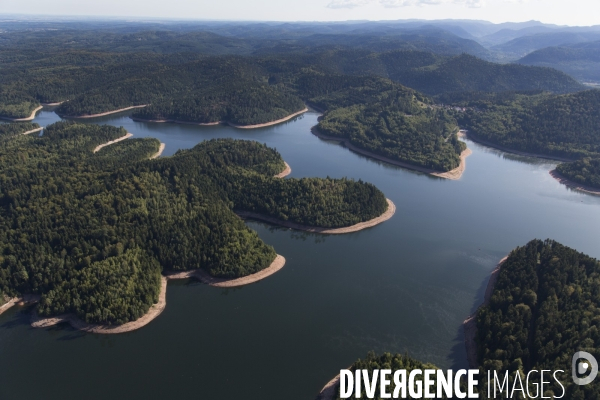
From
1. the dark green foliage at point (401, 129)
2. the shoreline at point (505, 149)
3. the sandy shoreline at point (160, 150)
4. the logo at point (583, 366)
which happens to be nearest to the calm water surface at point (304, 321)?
the logo at point (583, 366)

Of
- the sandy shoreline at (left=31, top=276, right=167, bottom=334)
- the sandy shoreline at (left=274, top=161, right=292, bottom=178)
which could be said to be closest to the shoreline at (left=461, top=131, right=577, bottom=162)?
the sandy shoreline at (left=274, top=161, right=292, bottom=178)

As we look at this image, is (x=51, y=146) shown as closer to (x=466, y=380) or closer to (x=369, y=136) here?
(x=369, y=136)

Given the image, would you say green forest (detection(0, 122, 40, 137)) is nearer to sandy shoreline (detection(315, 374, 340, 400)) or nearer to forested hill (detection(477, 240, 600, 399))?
sandy shoreline (detection(315, 374, 340, 400))

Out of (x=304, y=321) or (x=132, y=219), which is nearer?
(x=304, y=321)

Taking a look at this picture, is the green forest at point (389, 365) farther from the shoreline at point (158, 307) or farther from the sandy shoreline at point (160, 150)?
the sandy shoreline at point (160, 150)

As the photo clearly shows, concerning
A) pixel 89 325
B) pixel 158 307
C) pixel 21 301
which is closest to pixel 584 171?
pixel 158 307

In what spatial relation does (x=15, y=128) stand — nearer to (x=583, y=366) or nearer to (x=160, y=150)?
(x=160, y=150)
